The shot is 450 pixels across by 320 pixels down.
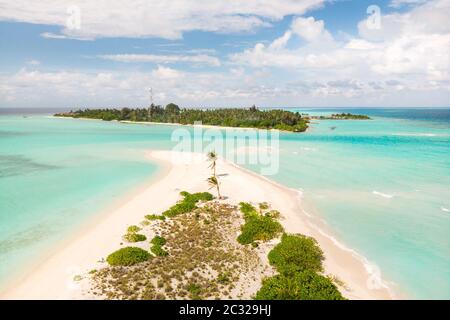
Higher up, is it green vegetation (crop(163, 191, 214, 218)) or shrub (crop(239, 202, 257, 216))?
green vegetation (crop(163, 191, 214, 218))

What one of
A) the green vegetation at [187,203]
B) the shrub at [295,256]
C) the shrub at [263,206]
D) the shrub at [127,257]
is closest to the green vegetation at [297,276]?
the shrub at [295,256]

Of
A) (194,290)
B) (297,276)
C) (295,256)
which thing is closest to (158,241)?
(194,290)

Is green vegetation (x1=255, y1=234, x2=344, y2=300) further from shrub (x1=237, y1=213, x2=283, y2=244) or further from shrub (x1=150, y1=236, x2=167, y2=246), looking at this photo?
shrub (x1=150, y1=236, x2=167, y2=246)

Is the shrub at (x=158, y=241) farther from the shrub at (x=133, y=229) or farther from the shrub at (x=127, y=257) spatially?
the shrub at (x=133, y=229)

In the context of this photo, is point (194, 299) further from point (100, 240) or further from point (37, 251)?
point (37, 251)

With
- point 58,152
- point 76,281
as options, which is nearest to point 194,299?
point 76,281

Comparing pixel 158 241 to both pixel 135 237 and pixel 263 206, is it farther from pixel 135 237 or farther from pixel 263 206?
pixel 263 206

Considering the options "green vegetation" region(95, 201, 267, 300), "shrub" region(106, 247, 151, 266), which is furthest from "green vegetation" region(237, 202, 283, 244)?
"shrub" region(106, 247, 151, 266)
